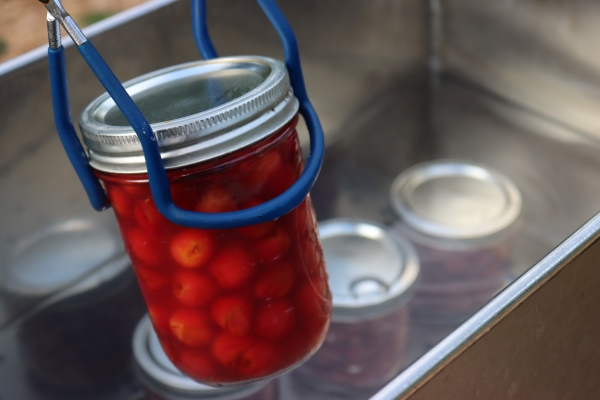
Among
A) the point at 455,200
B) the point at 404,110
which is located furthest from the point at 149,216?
the point at 404,110

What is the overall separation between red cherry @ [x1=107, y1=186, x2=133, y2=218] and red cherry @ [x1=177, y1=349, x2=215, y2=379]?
10 centimetres

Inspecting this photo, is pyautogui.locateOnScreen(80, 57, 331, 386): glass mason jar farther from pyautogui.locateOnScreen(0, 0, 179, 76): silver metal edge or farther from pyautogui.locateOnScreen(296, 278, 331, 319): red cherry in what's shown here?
pyautogui.locateOnScreen(0, 0, 179, 76): silver metal edge

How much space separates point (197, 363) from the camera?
0.43 m

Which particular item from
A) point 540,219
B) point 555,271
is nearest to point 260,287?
point 555,271

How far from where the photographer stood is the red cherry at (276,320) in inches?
16.2

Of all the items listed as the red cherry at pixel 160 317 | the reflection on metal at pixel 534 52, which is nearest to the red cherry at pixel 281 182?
the red cherry at pixel 160 317

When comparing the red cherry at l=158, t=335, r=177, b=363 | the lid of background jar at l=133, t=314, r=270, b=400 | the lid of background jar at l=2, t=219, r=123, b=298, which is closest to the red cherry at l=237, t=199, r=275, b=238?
the red cherry at l=158, t=335, r=177, b=363

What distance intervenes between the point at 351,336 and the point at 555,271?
0.84 feet

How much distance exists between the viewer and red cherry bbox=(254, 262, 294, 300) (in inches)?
15.9

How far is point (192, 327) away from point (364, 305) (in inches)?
11.1

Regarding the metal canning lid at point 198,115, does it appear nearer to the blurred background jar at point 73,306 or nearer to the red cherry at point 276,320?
the red cherry at point 276,320

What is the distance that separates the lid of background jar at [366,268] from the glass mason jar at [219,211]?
0.21 metres

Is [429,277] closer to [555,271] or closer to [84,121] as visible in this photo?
[555,271]

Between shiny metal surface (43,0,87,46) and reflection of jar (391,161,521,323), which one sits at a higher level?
shiny metal surface (43,0,87,46)
